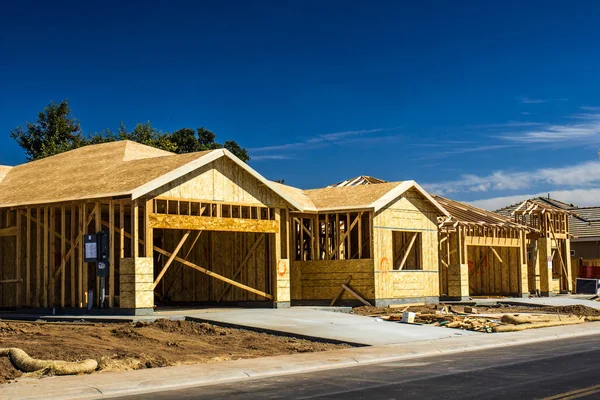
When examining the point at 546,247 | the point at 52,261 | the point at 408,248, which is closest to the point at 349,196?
the point at 408,248

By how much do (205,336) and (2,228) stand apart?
449 inches

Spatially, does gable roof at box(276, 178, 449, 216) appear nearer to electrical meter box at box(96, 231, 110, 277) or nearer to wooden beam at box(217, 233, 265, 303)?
wooden beam at box(217, 233, 265, 303)

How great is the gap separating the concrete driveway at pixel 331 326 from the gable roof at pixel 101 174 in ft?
14.3

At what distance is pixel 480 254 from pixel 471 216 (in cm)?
527

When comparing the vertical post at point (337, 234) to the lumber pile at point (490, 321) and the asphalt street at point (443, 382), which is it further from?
A: the asphalt street at point (443, 382)

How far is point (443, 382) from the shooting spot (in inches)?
520

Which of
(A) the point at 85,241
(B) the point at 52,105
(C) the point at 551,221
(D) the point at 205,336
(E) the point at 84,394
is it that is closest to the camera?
(E) the point at 84,394

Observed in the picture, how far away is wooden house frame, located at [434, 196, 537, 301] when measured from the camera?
119 ft

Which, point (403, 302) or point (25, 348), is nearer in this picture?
point (25, 348)

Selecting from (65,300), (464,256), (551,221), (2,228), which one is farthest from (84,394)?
(551,221)

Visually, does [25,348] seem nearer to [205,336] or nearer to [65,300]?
[205,336]

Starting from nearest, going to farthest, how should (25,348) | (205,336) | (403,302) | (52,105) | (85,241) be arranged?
(25,348), (205,336), (85,241), (403,302), (52,105)

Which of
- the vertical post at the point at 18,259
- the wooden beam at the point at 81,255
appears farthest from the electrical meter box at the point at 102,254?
the vertical post at the point at 18,259

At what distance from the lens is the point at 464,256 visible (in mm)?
36812
